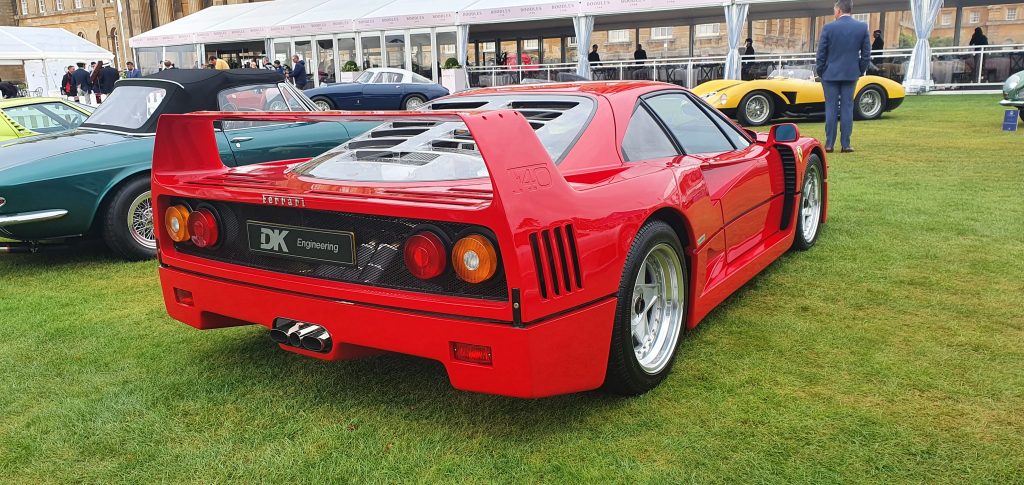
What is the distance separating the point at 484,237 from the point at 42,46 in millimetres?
35515

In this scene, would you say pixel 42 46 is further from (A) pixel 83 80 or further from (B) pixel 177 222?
(B) pixel 177 222

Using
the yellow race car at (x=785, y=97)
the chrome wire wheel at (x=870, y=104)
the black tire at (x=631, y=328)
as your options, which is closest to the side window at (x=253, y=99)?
the black tire at (x=631, y=328)

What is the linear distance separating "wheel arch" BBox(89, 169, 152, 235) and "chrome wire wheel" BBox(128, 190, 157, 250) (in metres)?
0.12

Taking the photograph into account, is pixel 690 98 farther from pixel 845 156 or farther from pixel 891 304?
pixel 845 156

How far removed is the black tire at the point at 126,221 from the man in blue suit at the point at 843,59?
24.5 ft

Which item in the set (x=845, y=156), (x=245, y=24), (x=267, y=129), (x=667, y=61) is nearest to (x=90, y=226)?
(x=267, y=129)

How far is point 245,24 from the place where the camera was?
1158 inches

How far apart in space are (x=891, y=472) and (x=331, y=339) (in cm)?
179

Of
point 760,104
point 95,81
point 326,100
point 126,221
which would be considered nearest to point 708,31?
point 760,104

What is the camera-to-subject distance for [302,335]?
260 centimetres

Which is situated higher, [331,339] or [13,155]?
[13,155]

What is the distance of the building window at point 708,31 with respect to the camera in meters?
27.7

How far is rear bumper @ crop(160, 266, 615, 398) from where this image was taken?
7.36 ft

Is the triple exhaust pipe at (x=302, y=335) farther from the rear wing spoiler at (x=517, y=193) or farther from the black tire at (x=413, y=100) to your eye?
the black tire at (x=413, y=100)
